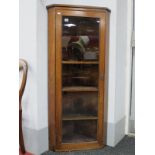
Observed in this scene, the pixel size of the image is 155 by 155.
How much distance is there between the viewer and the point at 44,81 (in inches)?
94.1

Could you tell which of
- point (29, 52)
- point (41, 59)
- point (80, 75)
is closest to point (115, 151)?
point (80, 75)

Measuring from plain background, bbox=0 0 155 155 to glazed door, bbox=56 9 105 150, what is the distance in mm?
1713

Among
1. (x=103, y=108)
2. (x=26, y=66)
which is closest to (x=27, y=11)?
(x=26, y=66)

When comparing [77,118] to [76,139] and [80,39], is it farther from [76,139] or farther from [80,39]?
[80,39]

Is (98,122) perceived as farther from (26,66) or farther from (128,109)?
(26,66)

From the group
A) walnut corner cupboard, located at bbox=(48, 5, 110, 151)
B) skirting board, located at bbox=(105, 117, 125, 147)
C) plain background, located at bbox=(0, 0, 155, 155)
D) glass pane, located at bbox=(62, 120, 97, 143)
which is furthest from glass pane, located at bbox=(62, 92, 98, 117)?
plain background, located at bbox=(0, 0, 155, 155)

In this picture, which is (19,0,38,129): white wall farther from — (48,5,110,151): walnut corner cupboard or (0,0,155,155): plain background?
(0,0,155,155): plain background

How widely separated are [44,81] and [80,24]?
74 centimetres

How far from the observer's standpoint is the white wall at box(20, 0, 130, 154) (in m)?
2.26
